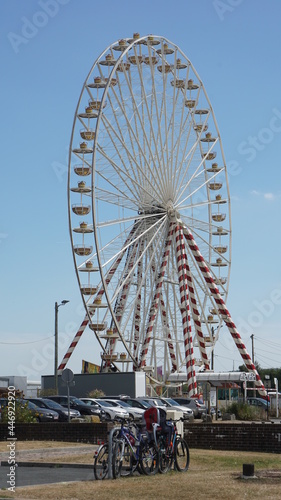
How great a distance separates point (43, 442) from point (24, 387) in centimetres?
A: 2770

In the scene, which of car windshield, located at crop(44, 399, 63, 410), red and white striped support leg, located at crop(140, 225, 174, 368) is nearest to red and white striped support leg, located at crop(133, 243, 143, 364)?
red and white striped support leg, located at crop(140, 225, 174, 368)

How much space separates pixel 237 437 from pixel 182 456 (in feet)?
18.5

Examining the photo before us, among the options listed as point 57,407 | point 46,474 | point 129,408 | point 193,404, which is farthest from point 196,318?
point 46,474

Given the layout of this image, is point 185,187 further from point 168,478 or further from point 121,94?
point 168,478

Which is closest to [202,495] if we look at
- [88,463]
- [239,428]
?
[88,463]

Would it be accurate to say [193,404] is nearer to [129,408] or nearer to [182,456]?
[129,408]

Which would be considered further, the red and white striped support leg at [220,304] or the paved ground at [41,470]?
the red and white striped support leg at [220,304]

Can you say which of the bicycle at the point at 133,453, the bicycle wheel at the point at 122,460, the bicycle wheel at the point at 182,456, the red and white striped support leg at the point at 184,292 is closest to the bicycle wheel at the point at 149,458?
the bicycle at the point at 133,453

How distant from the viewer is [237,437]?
2352cm

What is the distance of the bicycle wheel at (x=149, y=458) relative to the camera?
1641 centimetres

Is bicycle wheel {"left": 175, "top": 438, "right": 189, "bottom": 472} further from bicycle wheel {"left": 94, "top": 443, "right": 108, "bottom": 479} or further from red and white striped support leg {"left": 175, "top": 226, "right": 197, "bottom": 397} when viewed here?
red and white striped support leg {"left": 175, "top": 226, "right": 197, "bottom": 397}

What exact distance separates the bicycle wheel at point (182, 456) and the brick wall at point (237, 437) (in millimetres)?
4773

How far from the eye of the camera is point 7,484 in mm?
15203

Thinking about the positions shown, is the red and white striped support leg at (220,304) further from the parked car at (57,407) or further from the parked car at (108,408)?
the parked car at (57,407)
